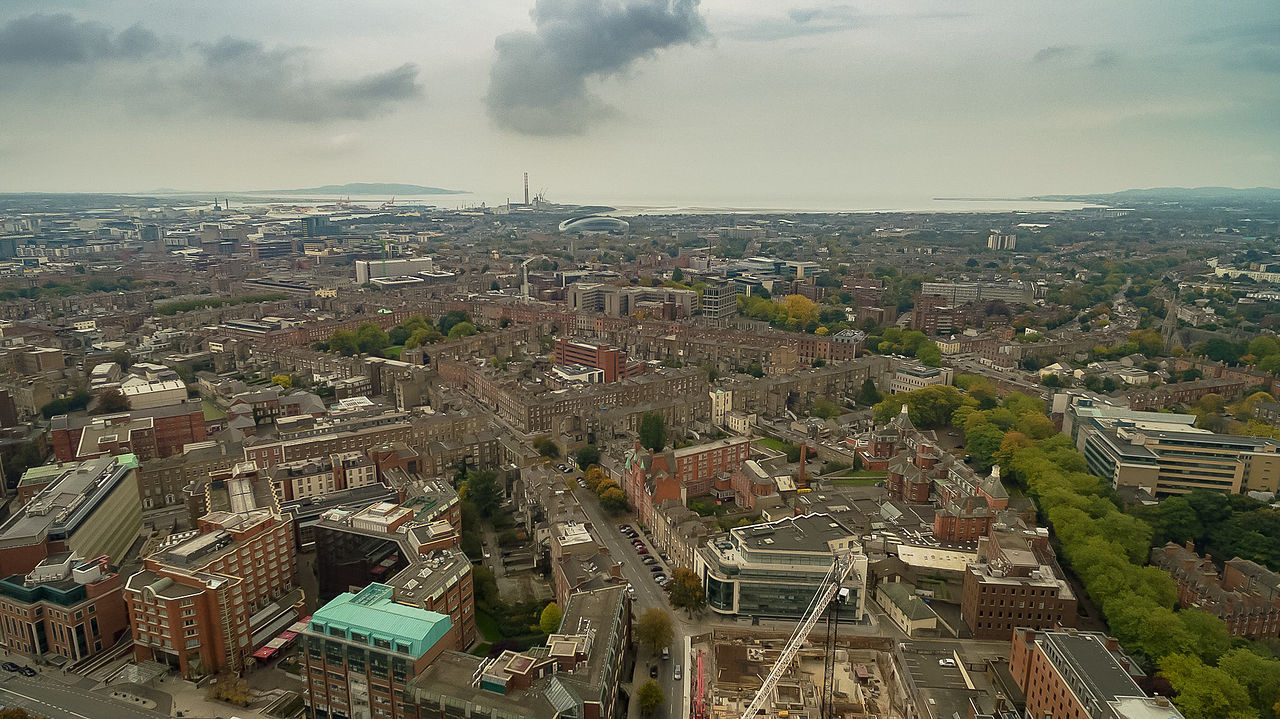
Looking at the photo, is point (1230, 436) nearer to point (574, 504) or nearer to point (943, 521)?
point (943, 521)

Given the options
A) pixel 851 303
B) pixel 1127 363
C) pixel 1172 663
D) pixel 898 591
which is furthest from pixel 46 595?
pixel 851 303

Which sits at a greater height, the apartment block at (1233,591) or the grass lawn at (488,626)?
the apartment block at (1233,591)

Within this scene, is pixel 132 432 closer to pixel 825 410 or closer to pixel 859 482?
pixel 859 482

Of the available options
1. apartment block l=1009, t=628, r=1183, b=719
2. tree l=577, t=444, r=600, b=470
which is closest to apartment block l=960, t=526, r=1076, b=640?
apartment block l=1009, t=628, r=1183, b=719

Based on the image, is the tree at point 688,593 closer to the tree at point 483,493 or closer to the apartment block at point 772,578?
the apartment block at point 772,578

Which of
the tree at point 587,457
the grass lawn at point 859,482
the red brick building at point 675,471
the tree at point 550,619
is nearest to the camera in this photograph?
the tree at point 550,619

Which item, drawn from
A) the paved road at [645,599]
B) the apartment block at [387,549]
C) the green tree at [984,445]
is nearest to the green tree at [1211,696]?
the paved road at [645,599]
